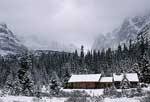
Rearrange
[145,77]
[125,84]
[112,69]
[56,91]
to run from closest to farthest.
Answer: [56,91] < [125,84] < [145,77] < [112,69]

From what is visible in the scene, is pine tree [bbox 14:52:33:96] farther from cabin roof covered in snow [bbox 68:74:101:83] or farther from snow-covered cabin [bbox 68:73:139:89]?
cabin roof covered in snow [bbox 68:74:101:83]

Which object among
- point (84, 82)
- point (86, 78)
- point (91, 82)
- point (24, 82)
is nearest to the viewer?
point (24, 82)

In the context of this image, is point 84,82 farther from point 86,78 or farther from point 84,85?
point 86,78

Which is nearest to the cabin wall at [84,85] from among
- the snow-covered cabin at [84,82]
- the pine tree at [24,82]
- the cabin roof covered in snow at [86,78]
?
the snow-covered cabin at [84,82]

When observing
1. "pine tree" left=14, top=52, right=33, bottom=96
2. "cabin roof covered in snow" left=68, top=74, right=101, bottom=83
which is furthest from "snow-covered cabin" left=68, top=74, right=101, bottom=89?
"pine tree" left=14, top=52, right=33, bottom=96

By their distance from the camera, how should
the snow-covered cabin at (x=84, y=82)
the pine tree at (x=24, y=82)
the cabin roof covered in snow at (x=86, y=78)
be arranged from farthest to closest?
the cabin roof covered in snow at (x=86, y=78) → the snow-covered cabin at (x=84, y=82) → the pine tree at (x=24, y=82)

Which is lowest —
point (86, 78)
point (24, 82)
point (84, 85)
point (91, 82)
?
point (24, 82)

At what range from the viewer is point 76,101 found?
32.4 metres

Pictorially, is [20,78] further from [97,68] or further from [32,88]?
[97,68]

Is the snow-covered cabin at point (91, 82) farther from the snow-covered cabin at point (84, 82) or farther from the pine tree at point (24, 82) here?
the pine tree at point (24, 82)

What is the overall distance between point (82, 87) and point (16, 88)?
3797 centimetres

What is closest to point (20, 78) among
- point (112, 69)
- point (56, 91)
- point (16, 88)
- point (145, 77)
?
point (16, 88)

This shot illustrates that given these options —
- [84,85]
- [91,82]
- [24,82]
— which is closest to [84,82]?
[84,85]

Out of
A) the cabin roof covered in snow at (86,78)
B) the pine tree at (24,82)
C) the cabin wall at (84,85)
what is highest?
the cabin roof covered in snow at (86,78)
